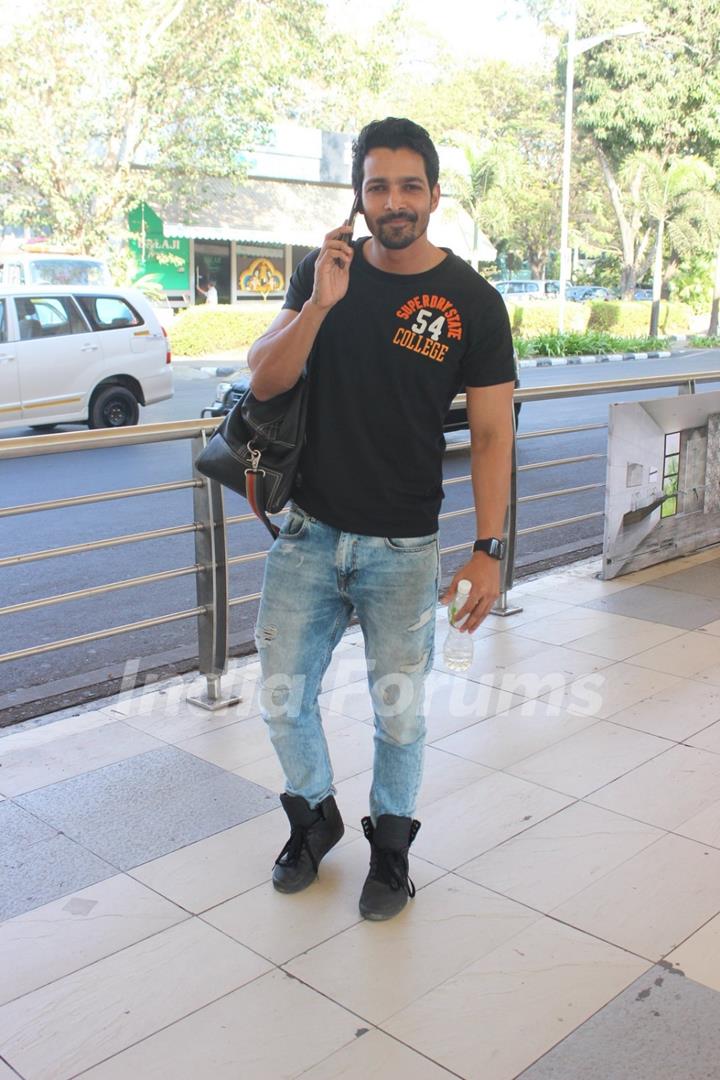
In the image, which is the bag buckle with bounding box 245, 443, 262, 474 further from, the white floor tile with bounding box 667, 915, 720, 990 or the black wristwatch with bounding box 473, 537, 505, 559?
the white floor tile with bounding box 667, 915, 720, 990

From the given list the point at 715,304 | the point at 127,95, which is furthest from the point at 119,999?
the point at 715,304

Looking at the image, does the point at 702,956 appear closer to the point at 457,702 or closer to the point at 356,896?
the point at 356,896

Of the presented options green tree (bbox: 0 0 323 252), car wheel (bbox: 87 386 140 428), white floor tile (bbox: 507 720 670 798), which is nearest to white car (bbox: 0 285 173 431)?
car wheel (bbox: 87 386 140 428)

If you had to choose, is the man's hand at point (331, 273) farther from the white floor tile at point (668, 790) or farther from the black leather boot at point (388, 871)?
the white floor tile at point (668, 790)

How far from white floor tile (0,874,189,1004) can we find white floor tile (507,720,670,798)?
1.41 meters

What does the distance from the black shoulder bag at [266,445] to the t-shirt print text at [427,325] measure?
28 cm

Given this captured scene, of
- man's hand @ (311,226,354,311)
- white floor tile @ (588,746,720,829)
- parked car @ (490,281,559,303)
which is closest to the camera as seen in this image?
man's hand @ (311,226,354,311)

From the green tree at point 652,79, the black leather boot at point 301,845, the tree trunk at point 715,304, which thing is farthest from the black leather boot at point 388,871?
the tree trunk at point 715,304

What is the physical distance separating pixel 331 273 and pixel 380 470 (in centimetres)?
52

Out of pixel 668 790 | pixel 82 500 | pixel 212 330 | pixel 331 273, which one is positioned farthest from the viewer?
pixel 212 330

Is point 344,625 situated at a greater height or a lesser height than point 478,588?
lesser

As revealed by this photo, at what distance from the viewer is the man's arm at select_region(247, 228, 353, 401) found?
247cm

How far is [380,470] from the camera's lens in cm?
272

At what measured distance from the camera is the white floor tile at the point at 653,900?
2771mm
